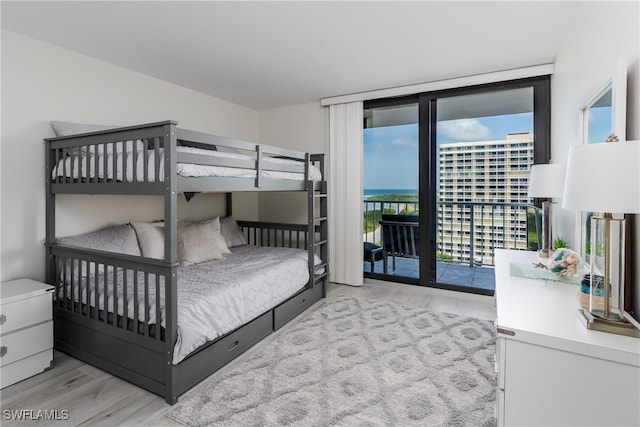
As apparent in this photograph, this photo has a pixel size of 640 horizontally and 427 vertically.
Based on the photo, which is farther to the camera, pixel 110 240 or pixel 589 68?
pixel 110 240

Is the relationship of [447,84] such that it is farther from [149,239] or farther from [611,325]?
[149,239]

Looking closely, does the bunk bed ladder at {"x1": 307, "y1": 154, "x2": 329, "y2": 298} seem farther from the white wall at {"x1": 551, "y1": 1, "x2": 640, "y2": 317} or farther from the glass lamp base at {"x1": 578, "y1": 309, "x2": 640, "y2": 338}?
the glass lamp base at {"x1": 578, "y1": 309, "x2": 640, "y2": 338}

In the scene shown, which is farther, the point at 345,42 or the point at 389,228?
the point at 389,228

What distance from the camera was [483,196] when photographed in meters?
3.80

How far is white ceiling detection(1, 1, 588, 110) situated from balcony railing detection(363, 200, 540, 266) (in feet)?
5.25

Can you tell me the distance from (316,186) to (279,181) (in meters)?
0.82

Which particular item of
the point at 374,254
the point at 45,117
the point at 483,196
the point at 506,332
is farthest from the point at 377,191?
the point at 45,117

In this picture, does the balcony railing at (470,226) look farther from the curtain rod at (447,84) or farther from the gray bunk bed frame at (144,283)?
the gray bunk bed frame at (144,283)

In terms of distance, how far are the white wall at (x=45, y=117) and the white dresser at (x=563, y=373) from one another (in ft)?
10.2

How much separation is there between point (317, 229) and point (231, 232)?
1.05m

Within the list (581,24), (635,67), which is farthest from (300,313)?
(581,24)

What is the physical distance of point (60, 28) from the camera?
7.38ft

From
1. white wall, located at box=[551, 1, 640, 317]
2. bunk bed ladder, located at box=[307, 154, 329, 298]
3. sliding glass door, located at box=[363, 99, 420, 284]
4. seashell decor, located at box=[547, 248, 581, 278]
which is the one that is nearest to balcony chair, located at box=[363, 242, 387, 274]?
sliding glass door, located at box=[363, 99, 420, 284]

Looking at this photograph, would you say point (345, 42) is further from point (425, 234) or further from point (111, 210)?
point (111, 210)
